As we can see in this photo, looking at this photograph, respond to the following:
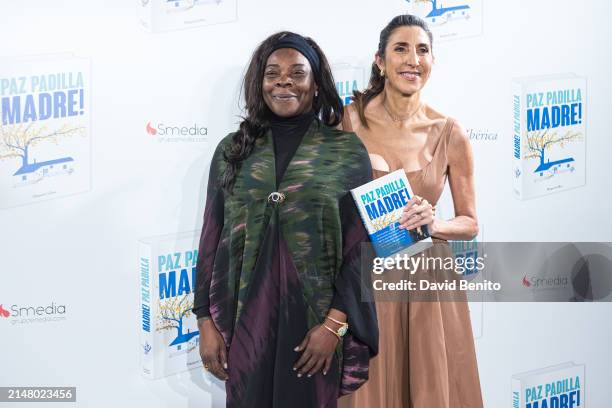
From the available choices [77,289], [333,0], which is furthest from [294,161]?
[77,289]

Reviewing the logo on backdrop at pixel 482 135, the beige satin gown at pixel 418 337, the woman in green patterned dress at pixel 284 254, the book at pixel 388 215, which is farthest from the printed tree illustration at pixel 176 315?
the logo on backdrop at pixel 482 135

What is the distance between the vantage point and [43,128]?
2.56 metres

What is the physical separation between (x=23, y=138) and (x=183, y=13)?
0.71 metres

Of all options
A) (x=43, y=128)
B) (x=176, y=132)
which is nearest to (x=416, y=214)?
(x=176, y=132)

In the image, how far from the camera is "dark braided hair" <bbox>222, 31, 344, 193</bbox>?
2.16 m

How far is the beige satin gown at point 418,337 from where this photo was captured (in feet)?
7.73

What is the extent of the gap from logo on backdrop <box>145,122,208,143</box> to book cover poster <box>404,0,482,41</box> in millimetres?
885

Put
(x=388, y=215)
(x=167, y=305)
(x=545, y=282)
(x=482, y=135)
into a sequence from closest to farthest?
(x=388, y=215) < (x=167, y=305) < (x=482, y=135) < (x=545, y=282)

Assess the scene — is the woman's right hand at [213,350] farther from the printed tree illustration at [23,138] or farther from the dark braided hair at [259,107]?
the printed tree illustration at [23,138]

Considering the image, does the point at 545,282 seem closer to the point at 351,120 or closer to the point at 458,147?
the point at 458,147

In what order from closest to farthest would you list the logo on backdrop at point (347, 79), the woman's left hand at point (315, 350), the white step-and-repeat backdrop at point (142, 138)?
the woman's left hand at point (315, 350), the white step-and-repeat backdrop at point (142, 138), the logo on backdrop at point (347, 79)

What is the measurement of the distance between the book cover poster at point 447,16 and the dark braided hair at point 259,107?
669 millimetres

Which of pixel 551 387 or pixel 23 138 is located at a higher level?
pixel 23 138

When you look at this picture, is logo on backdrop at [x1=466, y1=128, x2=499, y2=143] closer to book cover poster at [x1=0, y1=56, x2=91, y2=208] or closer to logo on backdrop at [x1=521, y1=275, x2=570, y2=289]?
logo on backdrop at [x1=521, y1=275, x2=570, y2=289]
